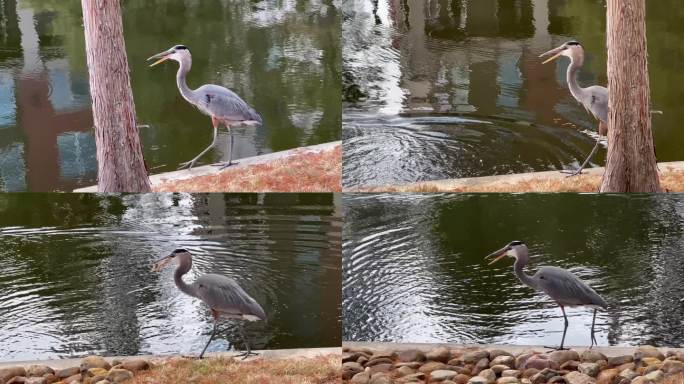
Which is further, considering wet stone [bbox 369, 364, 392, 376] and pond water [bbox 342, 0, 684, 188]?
wet stone [bbox 369, 364, 392, 376]

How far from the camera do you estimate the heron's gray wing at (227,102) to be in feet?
22.1

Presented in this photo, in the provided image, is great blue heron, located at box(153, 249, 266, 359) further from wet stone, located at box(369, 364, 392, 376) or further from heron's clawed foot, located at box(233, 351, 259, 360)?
wet stone, located at box(369, 364, 392, 376)

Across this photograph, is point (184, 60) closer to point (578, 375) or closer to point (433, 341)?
point (433, 341)

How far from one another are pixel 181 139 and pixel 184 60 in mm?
511

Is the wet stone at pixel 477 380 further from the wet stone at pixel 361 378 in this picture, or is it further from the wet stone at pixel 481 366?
the wet stone at pixel 361 378

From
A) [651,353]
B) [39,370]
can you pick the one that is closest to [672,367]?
[651,353]

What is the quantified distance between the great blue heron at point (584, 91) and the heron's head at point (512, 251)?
80 centimetres

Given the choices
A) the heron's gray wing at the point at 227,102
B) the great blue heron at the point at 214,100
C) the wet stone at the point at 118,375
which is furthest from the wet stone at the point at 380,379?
the heron's gray wing at the point at 227,102

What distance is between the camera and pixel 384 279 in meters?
6.80

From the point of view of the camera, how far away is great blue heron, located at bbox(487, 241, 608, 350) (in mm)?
6719

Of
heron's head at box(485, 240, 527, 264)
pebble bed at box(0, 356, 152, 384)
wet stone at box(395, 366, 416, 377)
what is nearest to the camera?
pebble bed at box(0, 356, 152, 384)

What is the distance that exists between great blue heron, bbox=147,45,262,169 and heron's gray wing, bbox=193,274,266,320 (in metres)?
0.76

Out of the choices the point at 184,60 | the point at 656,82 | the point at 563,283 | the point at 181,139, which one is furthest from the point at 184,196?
the point at 656,82

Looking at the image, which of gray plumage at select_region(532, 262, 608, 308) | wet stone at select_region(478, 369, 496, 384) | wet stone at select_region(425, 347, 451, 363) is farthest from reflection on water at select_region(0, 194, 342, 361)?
gray plumage at select_region(532, 262, 608, 308)
